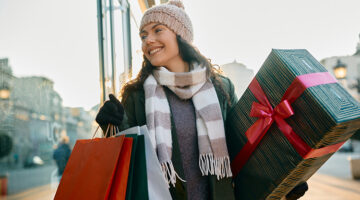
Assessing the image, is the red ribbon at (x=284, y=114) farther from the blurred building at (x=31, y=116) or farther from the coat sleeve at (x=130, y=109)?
the blurred building at (x=31, y=116)

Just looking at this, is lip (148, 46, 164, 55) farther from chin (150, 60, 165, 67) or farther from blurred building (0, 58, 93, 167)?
blurred building (0, 58, 93, 167)

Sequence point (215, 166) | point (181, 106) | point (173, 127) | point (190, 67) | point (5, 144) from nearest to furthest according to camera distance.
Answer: point (5, 144) → point (215, 166) → point (173, 127) → point (181, 106) → point (190, 67)

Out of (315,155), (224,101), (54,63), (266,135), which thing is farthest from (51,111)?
(315,155)

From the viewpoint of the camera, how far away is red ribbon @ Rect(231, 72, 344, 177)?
0.87 metres

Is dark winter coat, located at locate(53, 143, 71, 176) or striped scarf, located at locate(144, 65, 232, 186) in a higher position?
striped scarf, located at locate(144, 65, 232, 186)

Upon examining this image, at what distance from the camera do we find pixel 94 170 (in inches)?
33.7

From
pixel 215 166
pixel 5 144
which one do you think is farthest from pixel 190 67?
pixel 5 144

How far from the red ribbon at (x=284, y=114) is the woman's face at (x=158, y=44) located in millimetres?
558

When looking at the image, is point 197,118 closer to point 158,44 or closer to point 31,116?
point 158,44

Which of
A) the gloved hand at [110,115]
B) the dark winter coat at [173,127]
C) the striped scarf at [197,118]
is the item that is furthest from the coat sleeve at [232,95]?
the gloved hand at [110,115]

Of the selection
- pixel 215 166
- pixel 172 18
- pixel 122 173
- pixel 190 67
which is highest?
pixel 172 18

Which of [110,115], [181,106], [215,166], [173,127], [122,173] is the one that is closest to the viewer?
[122,173]

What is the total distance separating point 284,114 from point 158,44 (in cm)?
81

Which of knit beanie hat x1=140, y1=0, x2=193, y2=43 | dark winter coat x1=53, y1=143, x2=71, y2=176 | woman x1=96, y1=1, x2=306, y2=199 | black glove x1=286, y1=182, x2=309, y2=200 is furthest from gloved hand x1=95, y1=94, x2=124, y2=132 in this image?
dark winter coat x1=53, y1=143, x2=71, y2=176
